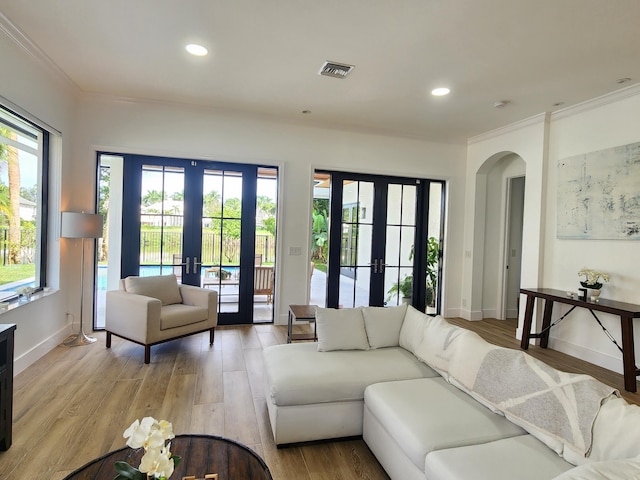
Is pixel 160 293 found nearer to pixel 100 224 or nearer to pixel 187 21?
pixel 100 224

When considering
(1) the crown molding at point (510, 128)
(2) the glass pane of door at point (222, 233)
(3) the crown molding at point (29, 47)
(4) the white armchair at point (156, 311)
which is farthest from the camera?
(2) the glass pane of door at point (222, 233)

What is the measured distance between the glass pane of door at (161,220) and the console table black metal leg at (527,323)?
4306 millimetres

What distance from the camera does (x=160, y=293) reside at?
3.89 m

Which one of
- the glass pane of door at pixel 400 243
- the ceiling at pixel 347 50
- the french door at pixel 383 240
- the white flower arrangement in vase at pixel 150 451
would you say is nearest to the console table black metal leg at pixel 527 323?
the french door at pixel 383 240

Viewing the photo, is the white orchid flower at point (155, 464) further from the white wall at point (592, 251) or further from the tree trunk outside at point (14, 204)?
the white wall at point (592, 251)

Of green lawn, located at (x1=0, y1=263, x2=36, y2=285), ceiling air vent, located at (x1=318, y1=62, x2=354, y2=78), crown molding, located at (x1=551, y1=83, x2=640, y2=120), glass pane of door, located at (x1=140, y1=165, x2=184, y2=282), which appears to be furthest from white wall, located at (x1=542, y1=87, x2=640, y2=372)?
green lawn, located at (x1=0, y1=263, x2=36, y2=285)

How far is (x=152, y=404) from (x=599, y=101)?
17.0ft

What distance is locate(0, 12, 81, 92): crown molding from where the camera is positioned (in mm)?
2662

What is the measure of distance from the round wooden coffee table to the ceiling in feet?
8.58

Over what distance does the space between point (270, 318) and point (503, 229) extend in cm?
393

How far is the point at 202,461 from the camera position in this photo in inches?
55.0

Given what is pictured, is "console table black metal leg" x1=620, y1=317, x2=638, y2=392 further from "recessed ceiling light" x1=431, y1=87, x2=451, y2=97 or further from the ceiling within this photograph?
"recessed ceiling light" x1=431, y1=87, x2=451, y2=97

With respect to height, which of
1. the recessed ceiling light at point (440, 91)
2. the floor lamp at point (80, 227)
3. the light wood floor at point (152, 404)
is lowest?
the light wood floor at point (152, 404)

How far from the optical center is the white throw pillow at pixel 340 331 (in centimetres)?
260
